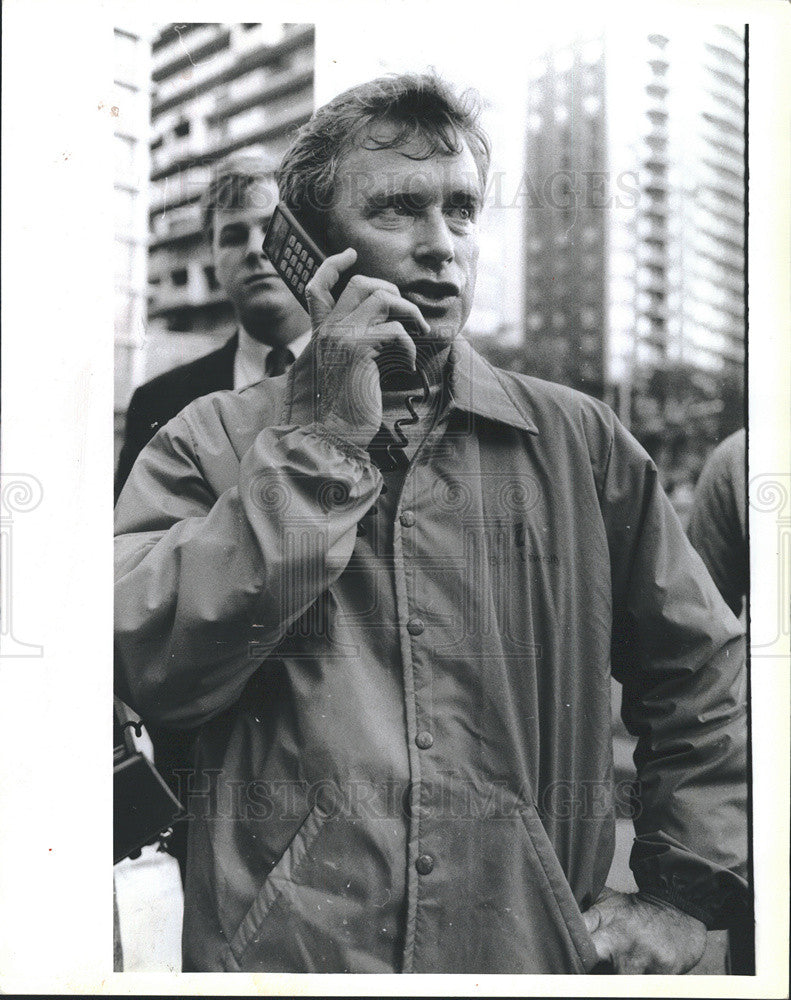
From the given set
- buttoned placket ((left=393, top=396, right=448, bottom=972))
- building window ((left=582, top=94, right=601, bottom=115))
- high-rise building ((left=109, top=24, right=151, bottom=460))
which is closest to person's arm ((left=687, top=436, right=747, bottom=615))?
buttoned placket ((left=393, top=396, right=448, bottom=972))

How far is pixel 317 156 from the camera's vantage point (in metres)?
2.98

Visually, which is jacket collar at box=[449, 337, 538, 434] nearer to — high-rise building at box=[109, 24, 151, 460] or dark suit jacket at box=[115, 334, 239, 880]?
dark suit jacket at box=[115, 334, 239, 880]

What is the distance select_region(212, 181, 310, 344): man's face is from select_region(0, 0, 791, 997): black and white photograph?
1 cm

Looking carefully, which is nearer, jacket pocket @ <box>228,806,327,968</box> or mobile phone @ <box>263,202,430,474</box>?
jacket pocket @ <box>228,806,327,968</box>

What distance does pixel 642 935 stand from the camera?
2.95m

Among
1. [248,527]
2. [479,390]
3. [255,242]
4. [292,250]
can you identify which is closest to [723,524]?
[479,390]

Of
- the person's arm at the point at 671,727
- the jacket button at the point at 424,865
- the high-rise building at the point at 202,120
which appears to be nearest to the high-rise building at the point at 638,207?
the person's arm at the point at 671,727

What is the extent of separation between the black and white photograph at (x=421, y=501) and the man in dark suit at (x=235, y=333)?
10 mm

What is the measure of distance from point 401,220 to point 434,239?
4.2 inches

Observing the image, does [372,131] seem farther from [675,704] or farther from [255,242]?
[675,704]

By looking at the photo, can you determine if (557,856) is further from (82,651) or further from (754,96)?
(754,96)

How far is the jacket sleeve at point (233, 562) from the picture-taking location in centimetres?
279

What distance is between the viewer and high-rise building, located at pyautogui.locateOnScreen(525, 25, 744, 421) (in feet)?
9.95

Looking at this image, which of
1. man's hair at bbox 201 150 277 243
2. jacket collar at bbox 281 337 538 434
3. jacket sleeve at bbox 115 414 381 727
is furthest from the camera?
man's hair at bbox 201 150 277 243
